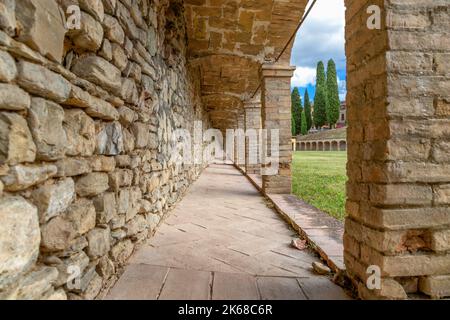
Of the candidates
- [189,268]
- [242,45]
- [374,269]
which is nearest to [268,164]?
[242,45]

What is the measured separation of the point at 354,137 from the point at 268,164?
340 centimetres

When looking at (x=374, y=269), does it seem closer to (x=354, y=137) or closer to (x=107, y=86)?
(x=354, y=137)

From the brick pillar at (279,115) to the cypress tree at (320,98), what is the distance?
108 feet

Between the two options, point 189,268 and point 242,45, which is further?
point 242,45

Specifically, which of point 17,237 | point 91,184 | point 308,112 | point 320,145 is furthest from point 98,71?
point 308,112

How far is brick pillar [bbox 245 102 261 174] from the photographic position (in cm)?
877

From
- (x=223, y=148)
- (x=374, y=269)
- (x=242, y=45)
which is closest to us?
Answer: (x=374, y=269)

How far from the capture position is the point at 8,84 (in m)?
0.97

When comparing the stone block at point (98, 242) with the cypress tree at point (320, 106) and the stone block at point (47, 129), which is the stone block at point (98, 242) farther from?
the cypress tree at point (320, 106)

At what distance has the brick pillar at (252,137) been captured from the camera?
28.8ft

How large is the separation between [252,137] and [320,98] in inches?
1180

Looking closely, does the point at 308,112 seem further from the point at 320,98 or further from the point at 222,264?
the point at 222,264

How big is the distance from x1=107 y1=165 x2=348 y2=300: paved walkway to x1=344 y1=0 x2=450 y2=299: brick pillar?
1.53 feet

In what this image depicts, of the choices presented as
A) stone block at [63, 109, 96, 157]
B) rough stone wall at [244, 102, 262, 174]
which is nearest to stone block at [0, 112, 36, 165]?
stone block at [63, 109, 96, 157]
